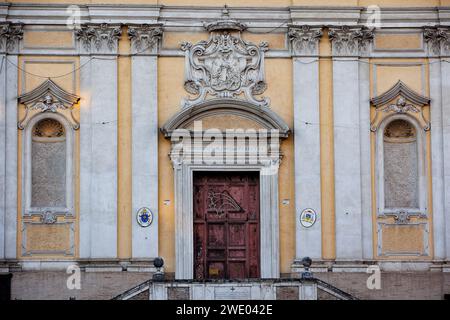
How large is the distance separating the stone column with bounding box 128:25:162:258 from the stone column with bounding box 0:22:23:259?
2809 millimetres

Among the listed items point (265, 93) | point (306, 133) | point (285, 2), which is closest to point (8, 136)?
point (265, 93)

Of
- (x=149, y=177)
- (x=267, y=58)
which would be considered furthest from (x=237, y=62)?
(x=149, y=177)

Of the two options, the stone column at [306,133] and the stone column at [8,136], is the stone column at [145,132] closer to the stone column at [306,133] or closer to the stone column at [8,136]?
the stone column at [8,136]

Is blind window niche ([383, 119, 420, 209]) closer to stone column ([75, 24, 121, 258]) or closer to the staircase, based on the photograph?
the staircase

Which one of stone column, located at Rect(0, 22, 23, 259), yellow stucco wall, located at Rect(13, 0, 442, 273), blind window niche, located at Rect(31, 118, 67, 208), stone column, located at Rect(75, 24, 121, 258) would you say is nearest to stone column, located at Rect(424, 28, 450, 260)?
yellow stucco wall, located at Rect(13, 0, 442, 273)

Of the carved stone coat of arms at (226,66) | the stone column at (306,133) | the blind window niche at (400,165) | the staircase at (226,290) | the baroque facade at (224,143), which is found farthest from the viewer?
the blind window niche at (400,165)

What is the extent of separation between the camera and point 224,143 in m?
33.2

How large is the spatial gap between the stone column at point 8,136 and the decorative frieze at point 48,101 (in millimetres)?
288

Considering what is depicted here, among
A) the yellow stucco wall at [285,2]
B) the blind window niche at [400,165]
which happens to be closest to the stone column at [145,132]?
the yellow stucco wall at [285,2]

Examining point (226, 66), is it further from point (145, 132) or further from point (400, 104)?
point (400, 104)

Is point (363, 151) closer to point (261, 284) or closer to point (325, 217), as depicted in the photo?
point (325, 217)

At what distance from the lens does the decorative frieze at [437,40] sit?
110 ft

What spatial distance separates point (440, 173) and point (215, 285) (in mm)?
6805

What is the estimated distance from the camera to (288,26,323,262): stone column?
3294cm
